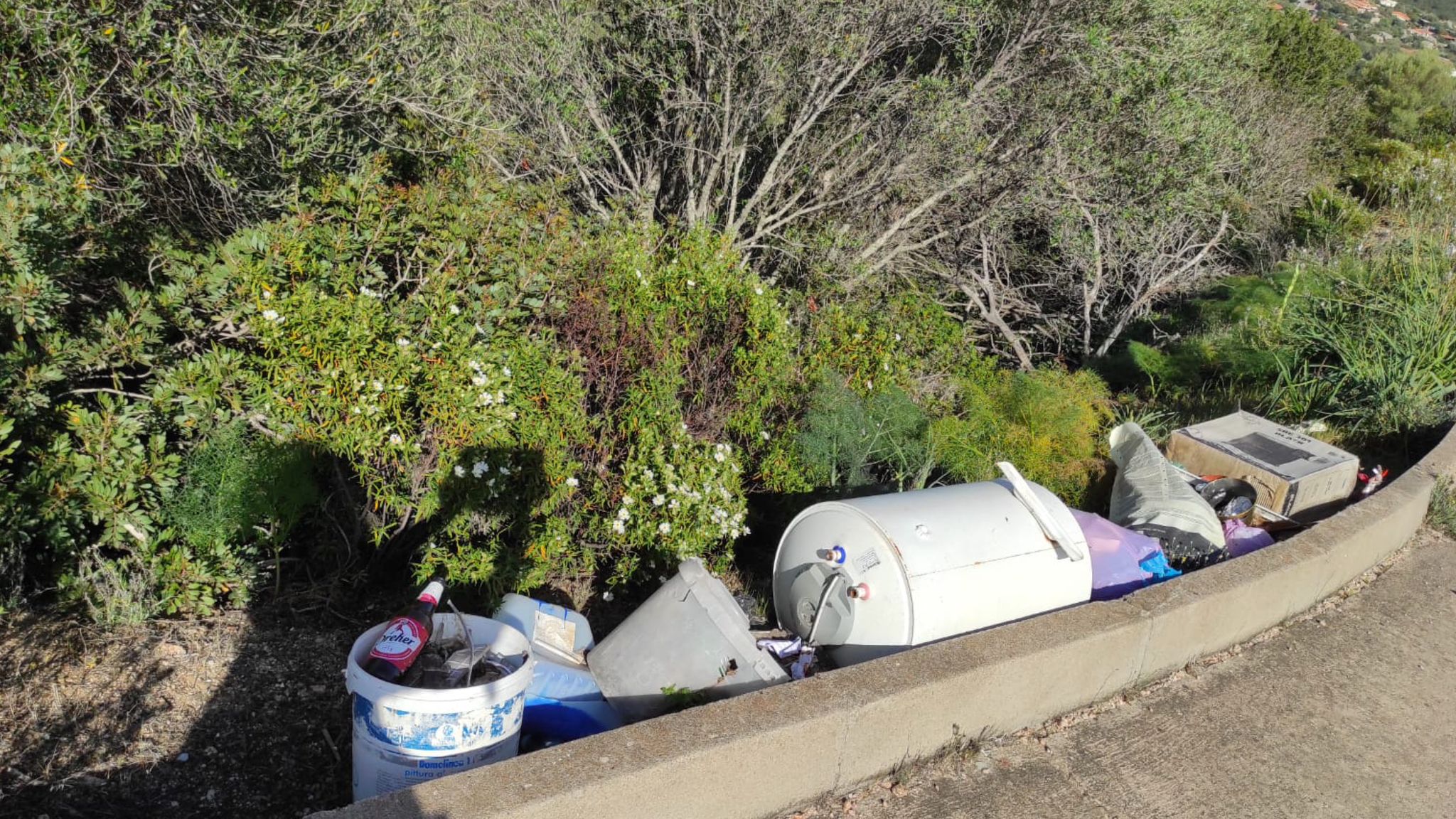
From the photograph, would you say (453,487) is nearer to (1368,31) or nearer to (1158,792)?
(1158,792)

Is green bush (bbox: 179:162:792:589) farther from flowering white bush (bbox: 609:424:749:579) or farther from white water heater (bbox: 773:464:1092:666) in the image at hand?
white water heater (bbox: 773:464:1092:666)

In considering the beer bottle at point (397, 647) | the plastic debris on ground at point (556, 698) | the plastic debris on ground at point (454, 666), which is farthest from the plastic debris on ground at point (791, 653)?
the beer bottle at point (397, 647)

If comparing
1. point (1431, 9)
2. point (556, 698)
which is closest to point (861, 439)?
point (556, 698)

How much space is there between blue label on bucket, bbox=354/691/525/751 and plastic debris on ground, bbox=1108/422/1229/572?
11.3ft

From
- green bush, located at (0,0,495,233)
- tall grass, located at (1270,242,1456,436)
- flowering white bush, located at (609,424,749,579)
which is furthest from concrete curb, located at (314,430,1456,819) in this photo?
green bush, located at (0,0,495,233)

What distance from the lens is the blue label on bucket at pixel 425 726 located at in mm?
2734

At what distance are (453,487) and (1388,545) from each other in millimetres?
4908

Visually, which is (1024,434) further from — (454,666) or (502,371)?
(454,666)

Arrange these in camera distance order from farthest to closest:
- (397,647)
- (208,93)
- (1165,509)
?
(1165,509) → (208,93) → (397,647)

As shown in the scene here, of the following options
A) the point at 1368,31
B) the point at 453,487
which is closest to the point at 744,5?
the point at 453,487

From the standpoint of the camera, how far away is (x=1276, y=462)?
579cm

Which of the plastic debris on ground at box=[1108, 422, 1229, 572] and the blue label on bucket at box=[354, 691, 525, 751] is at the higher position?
the blue label on bucket at box=[354, 691, 525, 751]

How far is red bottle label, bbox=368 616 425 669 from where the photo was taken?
113 inches

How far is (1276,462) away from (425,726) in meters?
5.05
